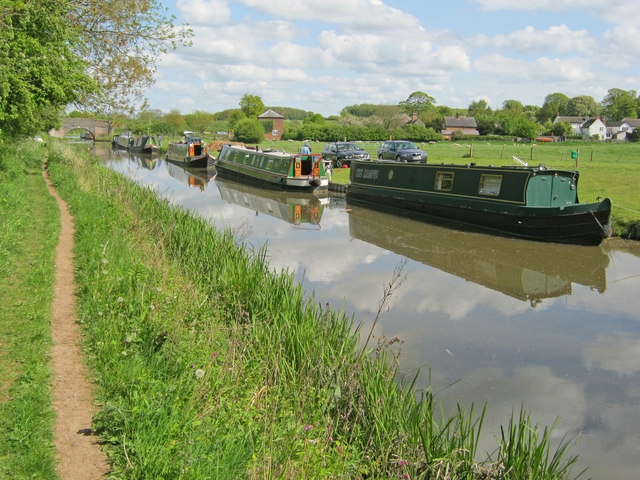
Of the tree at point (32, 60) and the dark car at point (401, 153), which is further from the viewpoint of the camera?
the dark car at point (401, 153)

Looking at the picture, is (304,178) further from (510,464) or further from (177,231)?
(510,464)

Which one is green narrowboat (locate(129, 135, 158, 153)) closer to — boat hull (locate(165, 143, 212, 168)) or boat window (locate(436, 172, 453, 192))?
boat hull (locate(165, 143, 212, 168))

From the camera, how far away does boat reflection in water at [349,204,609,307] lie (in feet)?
33.7

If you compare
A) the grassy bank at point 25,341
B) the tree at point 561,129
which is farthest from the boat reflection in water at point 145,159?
the tree at point 561,129

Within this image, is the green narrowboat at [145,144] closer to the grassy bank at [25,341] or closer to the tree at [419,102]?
the grassy bank at [25,341]

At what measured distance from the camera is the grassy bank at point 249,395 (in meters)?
3.61

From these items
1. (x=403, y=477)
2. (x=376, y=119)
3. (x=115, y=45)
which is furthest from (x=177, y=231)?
(x=376, y=119)

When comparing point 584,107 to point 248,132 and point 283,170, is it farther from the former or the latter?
point 283,170

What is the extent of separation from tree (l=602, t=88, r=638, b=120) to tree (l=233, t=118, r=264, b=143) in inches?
2820

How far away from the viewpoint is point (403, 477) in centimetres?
363

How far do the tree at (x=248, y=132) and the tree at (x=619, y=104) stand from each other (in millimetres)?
71640

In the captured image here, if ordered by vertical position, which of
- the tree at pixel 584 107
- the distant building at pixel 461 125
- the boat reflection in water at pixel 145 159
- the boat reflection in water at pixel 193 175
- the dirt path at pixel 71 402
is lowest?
the dirt path at pixel 71 402

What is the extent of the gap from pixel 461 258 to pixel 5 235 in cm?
→ 875

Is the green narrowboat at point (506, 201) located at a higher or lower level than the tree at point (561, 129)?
lower
